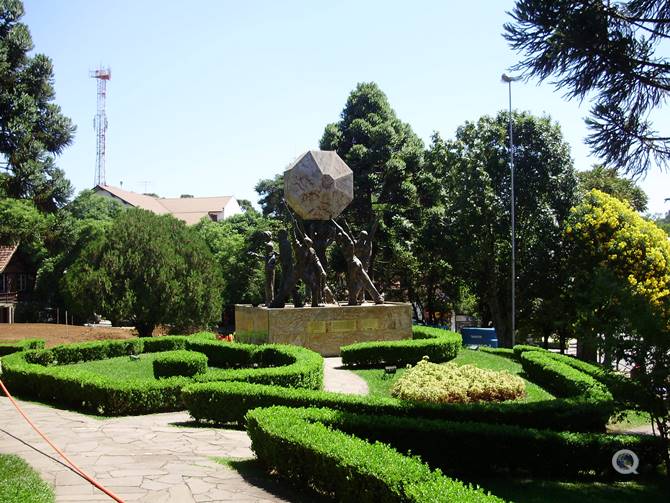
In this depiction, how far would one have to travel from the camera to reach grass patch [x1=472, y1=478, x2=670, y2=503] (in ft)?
24.2

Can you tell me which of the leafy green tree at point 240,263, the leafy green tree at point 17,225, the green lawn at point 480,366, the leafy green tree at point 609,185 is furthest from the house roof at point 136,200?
the green lawn at point 480,366

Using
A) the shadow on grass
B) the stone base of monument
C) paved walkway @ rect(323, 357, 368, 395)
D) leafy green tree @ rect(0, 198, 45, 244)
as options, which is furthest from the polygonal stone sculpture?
the shadow on grass

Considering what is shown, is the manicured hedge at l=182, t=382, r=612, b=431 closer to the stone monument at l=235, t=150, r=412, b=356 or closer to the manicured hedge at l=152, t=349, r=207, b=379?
the manicured hedge at l=152, t=349, r=207, b=379

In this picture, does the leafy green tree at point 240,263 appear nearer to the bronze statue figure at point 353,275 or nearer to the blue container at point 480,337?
the blue container at point 480,337

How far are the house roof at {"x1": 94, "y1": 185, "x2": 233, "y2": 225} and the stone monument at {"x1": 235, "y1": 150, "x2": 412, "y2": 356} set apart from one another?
4364 cm

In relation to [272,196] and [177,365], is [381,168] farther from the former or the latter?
[177,365]

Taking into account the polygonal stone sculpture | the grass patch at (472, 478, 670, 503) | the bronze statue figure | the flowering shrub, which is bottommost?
the grass patch at (472, 478, 670, 503)

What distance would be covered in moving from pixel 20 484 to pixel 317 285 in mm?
13027

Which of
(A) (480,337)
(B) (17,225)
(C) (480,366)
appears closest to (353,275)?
(C) (480,366)

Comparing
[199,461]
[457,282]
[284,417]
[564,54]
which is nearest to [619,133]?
[564,54]

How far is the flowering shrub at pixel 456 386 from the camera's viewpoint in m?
12.0

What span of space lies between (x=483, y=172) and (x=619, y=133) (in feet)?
59.5

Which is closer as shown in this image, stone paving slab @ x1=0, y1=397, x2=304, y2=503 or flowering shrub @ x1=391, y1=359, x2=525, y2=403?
stone paving slab @ x1=0, y1=397, x2=304, y2=503

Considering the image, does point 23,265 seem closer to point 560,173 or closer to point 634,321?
point 560,173
